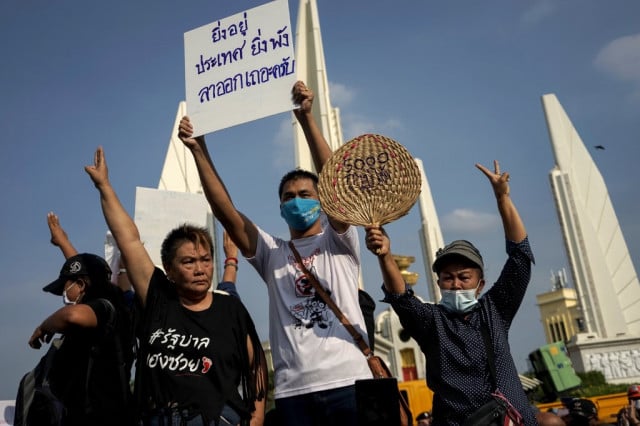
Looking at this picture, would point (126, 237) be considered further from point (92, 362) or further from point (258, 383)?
point (258, 383)

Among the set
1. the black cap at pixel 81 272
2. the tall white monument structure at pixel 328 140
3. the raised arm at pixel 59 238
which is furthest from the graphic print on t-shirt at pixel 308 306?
the tall white monument structure at pixel 328 140

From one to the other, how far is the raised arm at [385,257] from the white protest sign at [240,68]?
0.91m

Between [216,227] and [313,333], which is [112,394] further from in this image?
[216,227]

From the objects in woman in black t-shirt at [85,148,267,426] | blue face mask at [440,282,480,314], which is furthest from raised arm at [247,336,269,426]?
blue face mask at [440,282,480,314]

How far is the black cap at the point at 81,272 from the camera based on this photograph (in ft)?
10.5

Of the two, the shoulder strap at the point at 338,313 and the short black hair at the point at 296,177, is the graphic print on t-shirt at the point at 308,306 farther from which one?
the short black hair at the point at 296,177

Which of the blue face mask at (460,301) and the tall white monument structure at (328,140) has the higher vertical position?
the tall white monument structure at (328,140)

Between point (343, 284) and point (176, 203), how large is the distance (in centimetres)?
292

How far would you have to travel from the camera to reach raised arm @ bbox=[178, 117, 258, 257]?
3.09m

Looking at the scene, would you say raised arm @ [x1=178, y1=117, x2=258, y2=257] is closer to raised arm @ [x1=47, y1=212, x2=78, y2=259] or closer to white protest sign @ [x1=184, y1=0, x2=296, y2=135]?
white protest sign @ [x1=184, y1=0, x2=296, y2=135]

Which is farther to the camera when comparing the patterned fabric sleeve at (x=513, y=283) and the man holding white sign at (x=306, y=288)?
the patterned fabric sleeve at (x=513, y=283)

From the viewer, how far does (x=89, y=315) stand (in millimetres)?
2826

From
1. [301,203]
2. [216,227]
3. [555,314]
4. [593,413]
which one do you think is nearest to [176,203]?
[301,203]

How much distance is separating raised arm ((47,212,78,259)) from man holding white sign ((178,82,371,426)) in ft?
4.50
